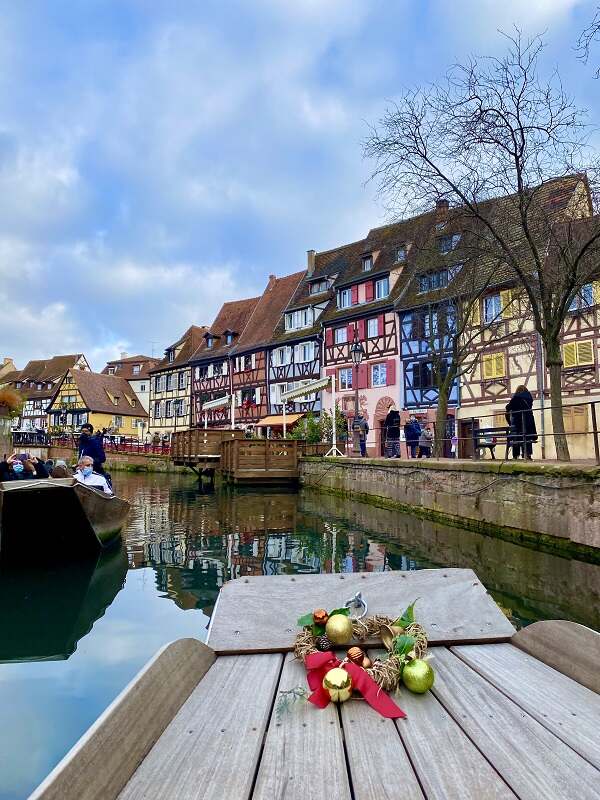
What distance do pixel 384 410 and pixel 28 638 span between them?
2497cm

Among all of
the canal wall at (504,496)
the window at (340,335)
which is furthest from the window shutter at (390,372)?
the canal wall at (504,496)

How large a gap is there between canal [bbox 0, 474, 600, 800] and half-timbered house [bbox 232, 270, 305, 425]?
2417cm

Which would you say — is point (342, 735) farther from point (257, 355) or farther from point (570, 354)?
point (257, 355)

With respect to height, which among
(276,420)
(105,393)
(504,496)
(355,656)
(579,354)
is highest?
(105,393)

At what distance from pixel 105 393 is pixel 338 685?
202ft

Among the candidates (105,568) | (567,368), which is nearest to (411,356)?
(567,368)

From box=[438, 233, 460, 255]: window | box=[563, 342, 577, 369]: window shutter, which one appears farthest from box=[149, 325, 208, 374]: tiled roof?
box=[438, 233, 460, 255]: window

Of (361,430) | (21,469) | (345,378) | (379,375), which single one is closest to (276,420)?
(345,378)

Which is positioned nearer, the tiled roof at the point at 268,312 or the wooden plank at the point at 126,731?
the wooden plank at the point at 126,731

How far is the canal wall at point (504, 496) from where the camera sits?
9102 mm

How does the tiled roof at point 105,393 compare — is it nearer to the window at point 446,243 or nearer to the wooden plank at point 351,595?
the window at point 446,243

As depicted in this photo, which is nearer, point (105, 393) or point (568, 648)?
point (568, 648)

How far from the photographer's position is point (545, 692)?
2021 millimetres

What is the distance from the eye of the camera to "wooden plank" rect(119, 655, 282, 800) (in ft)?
4.69
